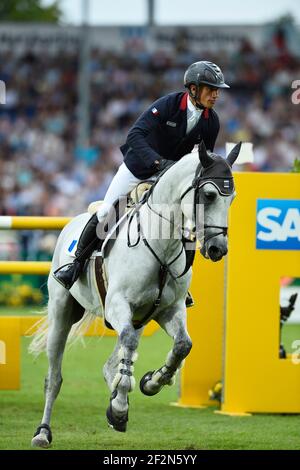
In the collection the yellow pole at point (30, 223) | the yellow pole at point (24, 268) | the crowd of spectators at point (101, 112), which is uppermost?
the crowd of spectators at point (101, 112)

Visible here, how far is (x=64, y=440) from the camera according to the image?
7.74 metres

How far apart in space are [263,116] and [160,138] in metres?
18.9

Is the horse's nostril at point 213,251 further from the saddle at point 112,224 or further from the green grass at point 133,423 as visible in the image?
the green grass at point 133,423

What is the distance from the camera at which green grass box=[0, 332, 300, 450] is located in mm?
7586

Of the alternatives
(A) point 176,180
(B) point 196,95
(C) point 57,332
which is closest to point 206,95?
(B) point 196,95

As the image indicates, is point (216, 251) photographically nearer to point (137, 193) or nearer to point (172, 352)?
point (172, 352)

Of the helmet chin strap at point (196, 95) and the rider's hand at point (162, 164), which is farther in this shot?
the helmet chin strap at point (196, 95)

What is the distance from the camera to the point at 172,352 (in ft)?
23.3

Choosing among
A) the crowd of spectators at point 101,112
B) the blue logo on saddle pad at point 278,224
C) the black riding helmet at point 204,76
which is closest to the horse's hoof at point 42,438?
the blue logo on saddle pad at point 278,224

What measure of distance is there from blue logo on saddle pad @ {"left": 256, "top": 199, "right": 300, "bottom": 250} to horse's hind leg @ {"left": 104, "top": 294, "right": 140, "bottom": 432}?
221 centimetres

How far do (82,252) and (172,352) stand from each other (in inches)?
47.4

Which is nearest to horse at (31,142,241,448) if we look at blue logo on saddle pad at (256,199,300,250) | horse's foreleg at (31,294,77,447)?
horse's foreleg at (31,294,77,447)

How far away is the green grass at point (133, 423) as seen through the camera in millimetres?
7586

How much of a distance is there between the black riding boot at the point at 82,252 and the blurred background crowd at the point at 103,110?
14.0 metres
